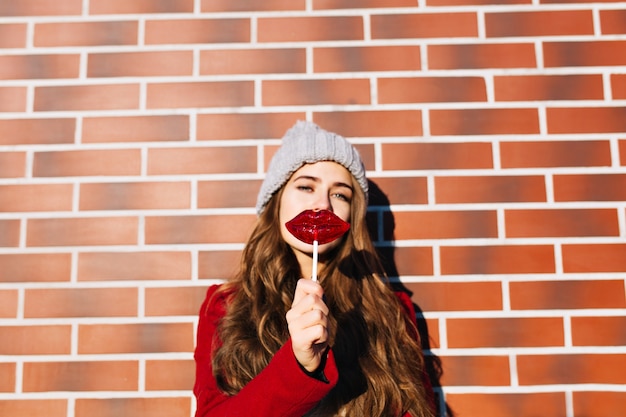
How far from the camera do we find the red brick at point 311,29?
6.69 feet

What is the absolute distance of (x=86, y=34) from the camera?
205 cm

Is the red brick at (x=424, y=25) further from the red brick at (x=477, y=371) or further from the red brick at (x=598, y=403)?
the red brick at (x=598, y=403)

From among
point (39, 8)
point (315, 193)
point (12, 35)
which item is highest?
point (39, 8)

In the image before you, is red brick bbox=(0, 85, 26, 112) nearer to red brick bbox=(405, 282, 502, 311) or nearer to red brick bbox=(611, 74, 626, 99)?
red brick bbox=(405, 282, 502, 311)

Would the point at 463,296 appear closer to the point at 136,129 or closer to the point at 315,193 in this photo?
the point at 315,193

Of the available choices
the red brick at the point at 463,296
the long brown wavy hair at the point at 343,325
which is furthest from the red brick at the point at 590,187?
the long brown wavy hair at the point at 343,325

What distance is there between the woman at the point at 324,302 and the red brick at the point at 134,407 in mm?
317

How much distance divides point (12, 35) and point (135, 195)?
2.71 ft

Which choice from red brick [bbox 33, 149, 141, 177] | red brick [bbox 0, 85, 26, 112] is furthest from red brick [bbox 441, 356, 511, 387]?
red brick [bbox 0, 85, 26, 112]

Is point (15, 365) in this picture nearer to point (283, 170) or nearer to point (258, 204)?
point (258, 204)

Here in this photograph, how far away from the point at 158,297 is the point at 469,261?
3.92 feet

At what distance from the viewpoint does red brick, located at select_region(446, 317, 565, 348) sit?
6.33 ft

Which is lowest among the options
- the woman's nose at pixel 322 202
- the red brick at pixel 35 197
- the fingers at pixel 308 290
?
the fingers at pixel 308 290

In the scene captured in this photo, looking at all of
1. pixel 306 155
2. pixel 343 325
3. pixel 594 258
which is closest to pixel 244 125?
pixel 306 155
